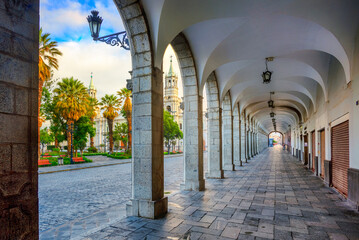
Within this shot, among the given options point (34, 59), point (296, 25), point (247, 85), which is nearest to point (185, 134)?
point (296, 25)

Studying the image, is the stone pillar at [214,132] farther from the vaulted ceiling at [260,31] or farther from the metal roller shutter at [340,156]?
the metal roller shutter at [340,156]

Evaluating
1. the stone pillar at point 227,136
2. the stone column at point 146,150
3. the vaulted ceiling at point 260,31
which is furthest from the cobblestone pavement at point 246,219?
the stone pillar at point 227,136

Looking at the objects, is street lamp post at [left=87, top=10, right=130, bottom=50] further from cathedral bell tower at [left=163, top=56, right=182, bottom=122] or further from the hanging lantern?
cathedral bell tower at [left=163, top=56, right=182, bottom=122]

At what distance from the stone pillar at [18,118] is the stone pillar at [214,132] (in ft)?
26.3

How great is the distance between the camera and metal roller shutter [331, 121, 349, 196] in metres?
6.55

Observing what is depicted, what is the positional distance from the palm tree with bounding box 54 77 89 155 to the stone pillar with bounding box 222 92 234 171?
15223mm

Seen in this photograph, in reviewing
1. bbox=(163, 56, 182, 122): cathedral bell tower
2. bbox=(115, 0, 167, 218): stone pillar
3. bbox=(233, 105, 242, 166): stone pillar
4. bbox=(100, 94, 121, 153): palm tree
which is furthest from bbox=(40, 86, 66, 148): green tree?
bbox=(163, 56, 182, 122): cathedral bell tower

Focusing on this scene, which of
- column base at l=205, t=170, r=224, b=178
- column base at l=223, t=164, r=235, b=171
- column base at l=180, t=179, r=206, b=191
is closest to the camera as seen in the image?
column base at l=180, t=179, r=206, b=191

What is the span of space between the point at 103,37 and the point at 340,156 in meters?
7.73

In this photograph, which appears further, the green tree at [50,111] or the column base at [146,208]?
the green tree at [50,111]

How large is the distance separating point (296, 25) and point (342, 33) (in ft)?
3.75

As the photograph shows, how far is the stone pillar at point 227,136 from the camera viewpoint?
13.2m

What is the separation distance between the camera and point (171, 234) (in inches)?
150

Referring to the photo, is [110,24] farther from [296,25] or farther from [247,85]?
[247,85]
